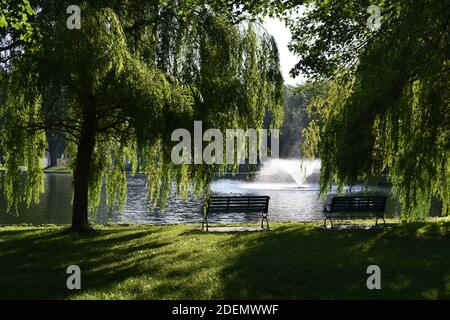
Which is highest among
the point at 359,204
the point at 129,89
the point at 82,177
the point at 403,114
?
the point at 129,89

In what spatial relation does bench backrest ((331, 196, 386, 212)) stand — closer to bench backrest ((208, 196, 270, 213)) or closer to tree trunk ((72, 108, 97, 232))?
bench backrest ((208, 196, 270, 213))

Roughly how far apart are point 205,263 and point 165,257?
1068 mm

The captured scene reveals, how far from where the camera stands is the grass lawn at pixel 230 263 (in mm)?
7051

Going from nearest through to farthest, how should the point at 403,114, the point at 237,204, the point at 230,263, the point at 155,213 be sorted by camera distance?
the point at 230,263 < the point at 403,114 < the point at 237,204 < the point at 155,213

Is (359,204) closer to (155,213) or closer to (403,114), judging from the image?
(403,114)

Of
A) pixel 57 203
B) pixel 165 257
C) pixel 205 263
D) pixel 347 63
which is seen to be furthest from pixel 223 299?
pixel 57 203

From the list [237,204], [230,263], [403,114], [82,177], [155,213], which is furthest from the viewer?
[155,213]

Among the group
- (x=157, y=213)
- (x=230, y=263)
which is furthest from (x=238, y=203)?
(x=157, y=213)

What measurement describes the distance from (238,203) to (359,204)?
11.6 ft

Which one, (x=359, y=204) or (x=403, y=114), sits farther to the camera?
(x=359, y=204)

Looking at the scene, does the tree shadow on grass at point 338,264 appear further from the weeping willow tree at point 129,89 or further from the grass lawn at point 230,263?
the weeping willow tree at point 129,89

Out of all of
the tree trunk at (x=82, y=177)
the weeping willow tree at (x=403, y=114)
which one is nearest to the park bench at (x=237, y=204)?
the weeping willow tree at (x=403, y=114)

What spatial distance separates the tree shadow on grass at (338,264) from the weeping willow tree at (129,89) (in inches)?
117

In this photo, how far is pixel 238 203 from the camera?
46.1 feet
